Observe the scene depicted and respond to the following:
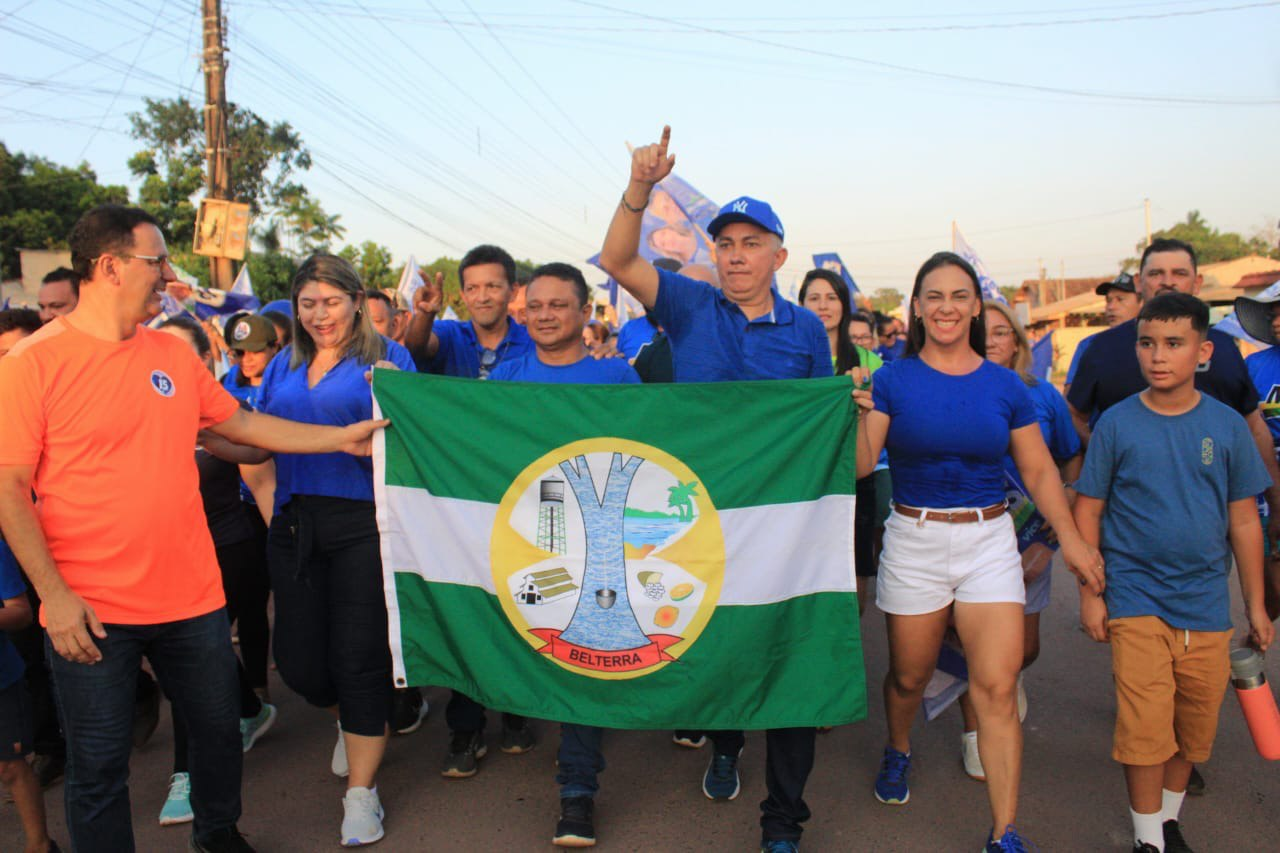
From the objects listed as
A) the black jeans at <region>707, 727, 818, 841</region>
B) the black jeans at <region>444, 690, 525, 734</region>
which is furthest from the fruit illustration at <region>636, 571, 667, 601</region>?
the black jeans at <region>444, 690, 525, 734</region>

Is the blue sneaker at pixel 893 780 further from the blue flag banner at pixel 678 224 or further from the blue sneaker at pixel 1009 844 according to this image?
the blue flag banner at pixel 678 224

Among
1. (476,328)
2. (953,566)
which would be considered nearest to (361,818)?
(953,566)

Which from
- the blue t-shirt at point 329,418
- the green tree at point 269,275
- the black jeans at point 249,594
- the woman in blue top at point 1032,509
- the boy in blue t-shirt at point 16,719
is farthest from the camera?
the green tree at point 269,275

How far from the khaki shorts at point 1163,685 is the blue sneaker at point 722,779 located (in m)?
1.44

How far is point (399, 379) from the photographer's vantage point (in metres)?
3.51

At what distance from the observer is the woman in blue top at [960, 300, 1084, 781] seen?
13.2 feet

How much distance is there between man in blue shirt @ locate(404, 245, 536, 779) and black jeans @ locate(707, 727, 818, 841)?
1479 millimetres

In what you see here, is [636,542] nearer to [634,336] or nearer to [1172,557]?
[1172,557]

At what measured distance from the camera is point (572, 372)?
12.3 feet

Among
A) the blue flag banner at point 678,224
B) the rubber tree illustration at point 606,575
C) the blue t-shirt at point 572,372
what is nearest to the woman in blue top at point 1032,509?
the rubber tree illustration at point 606,575

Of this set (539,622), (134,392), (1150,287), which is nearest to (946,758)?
(539,622)

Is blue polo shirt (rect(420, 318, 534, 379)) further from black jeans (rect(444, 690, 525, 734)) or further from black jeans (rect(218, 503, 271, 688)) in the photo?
black jeans (rect(444, 690, 525, 734))

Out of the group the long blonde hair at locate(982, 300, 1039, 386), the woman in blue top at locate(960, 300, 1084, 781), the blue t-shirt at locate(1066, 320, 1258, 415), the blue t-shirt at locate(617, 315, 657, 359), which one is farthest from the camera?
the blue t-shirt at locate(617, 315, 657, 359)

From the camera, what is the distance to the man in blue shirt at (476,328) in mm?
4797
